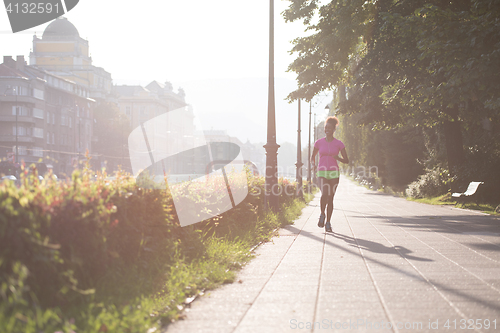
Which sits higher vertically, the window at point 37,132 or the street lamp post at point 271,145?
the window at point 37,132

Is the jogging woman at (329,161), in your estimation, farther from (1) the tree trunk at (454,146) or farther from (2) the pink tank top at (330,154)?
(1) the tree trunk at (454,146)

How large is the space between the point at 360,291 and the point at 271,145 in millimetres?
7813

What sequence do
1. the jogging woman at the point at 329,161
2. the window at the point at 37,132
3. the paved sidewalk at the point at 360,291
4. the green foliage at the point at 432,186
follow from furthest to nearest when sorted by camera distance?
the window at the point at 37,132 < the green foliage at the point at 432,186 < the jogging woman at the point at 329,161 < the paved sidewalk at the point at 360,291

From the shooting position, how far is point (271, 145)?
11.7 metres

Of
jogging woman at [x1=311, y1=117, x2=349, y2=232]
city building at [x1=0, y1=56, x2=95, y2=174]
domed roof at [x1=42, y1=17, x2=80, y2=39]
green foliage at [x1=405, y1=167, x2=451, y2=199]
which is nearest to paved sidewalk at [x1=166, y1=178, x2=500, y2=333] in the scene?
jogging woman at [x1=311, y1=117, x2=349, y2=232]

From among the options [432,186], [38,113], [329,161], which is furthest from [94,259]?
[38,113]

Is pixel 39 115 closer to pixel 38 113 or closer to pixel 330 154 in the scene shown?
pixel 38 113

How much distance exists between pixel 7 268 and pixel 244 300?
187 cm

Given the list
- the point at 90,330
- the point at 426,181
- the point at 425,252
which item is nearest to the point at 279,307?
the point at 90,330

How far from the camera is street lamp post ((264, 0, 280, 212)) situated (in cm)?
1117

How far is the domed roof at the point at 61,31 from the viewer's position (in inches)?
3452

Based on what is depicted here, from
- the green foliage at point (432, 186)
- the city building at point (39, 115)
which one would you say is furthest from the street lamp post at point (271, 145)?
the city building at point (39, 115)

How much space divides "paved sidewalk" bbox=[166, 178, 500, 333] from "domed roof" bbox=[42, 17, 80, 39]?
304 feet

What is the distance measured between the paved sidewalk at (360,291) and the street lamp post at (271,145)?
168 inches
